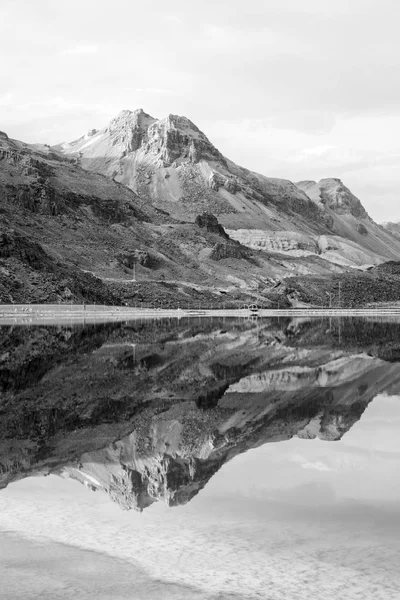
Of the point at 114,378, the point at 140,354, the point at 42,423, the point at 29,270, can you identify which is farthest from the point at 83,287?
the point at 42,423

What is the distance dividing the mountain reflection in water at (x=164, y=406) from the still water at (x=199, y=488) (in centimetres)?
8

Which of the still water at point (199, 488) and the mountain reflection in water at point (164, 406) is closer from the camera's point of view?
the still water at point (199, 488)

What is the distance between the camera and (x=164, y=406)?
90.1 ft

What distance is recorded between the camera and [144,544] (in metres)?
12.6

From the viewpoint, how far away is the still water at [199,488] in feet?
37.2

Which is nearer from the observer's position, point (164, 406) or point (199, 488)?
point (199, 488)

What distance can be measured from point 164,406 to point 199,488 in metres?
11.6

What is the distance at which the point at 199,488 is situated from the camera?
15.9m

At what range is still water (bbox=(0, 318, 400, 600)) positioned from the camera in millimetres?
11352

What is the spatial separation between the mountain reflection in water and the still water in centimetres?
8

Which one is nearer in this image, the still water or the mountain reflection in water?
the still water

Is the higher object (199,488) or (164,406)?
(199,488)

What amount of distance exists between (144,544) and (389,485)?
6129mm

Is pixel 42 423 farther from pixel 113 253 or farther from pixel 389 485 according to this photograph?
pixel 113 253
